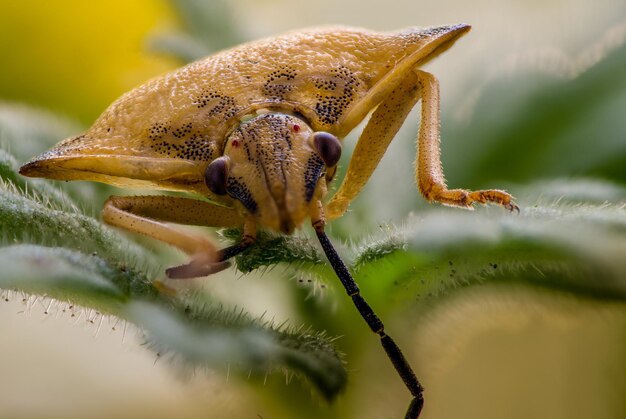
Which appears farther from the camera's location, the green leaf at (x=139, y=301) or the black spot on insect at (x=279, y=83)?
the black spot on insect at (x=279, y=83)

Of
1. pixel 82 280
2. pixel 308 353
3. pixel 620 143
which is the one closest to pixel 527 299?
pixel 308 353

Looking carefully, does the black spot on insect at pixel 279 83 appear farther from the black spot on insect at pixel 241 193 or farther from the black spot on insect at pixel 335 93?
the black spot on insect at pixel 241 193

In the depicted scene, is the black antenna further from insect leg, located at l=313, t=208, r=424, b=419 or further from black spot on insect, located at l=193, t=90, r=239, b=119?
black spot on insect, located at l=193, t=90, r=239, b=119

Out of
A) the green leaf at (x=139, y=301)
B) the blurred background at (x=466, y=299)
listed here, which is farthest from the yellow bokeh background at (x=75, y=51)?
the green leaf at (x=139, y=301)

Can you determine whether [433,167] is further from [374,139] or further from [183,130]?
[183,130]

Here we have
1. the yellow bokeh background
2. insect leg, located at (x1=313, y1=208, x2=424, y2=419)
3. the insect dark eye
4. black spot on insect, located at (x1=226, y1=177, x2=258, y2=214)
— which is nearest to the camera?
insect leg, located at (x1=313, y1=208, x2=424, y2=419)

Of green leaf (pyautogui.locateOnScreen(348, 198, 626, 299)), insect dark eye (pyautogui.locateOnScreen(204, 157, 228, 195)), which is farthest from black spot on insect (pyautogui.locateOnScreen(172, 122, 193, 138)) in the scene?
green leaf (pyautogui.locateOnScreen(348, 198, 626, 299))

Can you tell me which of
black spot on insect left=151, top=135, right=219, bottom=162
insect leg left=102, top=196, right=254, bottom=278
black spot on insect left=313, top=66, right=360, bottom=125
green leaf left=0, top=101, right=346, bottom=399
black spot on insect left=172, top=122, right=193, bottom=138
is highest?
black spot on insect left=313, top=66, right=360, bottom=125

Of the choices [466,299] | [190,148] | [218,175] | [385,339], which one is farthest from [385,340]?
[190,148]
